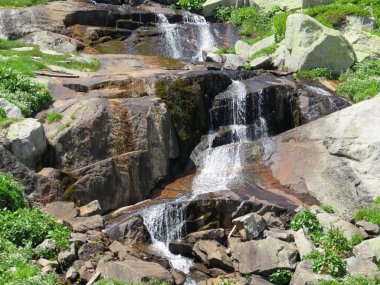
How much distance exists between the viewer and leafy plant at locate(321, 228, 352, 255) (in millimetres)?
13836

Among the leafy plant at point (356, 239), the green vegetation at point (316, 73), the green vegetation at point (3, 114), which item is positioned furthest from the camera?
the green vegetation at point (316, 73)

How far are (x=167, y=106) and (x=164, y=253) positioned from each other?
6849mm

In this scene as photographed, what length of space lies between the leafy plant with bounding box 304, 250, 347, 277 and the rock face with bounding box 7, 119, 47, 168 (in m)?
8.75

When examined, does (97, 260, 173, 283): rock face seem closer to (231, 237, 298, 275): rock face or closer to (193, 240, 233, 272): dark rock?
(193, 240, 233, 272): dark rock

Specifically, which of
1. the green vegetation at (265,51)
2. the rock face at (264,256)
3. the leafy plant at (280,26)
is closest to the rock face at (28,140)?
the rock face at (264,256)

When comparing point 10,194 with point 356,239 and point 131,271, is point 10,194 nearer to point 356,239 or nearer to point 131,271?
point 131,271

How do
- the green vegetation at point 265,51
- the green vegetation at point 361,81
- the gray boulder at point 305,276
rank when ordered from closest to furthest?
the gray boulder at point 305,276 → the green vegetation at point 361,81 → the green vegetation at point 265,51

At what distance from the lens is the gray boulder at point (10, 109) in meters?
17.7

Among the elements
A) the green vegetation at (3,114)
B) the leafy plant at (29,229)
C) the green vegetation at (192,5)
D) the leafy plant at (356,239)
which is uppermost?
the green vegetation at (192,5)

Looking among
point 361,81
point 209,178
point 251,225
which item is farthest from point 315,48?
point 251,225

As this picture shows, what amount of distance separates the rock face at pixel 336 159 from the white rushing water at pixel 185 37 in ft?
39.0

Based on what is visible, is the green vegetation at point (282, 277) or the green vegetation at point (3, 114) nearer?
the green vegetation at point (282, 277)

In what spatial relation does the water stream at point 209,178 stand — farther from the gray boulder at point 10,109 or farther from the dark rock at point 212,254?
the gray boulder at point 10,109

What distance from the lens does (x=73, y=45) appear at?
28641 mm
